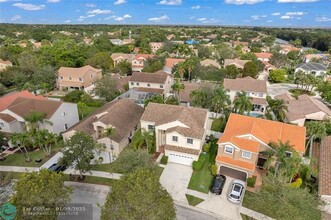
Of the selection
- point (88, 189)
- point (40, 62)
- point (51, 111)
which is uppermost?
point (40, 62)

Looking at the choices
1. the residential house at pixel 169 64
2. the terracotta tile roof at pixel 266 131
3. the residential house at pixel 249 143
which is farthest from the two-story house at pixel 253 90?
the residential house at pixel 169 64

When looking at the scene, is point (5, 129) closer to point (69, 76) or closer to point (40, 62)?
point (69, 76)

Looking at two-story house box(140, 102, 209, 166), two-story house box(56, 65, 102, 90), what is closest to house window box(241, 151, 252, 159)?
two-story house box(140, 102, 209, 166)

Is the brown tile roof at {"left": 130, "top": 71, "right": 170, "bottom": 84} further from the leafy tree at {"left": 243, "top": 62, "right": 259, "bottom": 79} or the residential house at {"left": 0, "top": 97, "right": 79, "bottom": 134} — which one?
the leafy tree at {"left": 243, "top": 62, "right": 259, "bottom": 79}

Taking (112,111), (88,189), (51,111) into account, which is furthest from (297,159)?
(51,111)

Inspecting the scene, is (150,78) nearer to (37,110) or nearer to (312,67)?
(37,110)

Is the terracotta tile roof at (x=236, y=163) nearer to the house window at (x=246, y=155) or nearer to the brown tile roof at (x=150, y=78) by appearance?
the house window at (x=246, y=155)

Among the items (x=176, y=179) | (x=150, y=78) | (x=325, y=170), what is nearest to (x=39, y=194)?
(x=176, y=179)
